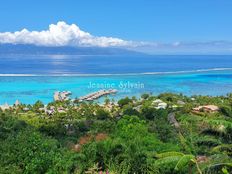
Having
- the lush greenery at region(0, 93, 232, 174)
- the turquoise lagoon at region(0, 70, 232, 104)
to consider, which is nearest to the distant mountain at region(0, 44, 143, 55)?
the turquoise lagoon at region(0, 70, 232, 104)

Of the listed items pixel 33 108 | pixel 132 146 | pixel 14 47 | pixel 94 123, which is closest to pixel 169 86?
pixel 33 108

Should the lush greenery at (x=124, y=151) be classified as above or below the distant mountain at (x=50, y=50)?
above

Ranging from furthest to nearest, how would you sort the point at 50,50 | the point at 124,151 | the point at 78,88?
the point at 50,50 → the point at 78,88 → the point at 124,151

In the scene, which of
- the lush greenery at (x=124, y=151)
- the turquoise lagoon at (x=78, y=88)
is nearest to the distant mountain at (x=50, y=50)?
the turquoise lagoon at (x=78, y=88)

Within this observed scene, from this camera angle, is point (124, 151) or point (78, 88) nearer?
point (124, 151)

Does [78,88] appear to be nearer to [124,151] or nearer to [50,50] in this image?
[124,151]

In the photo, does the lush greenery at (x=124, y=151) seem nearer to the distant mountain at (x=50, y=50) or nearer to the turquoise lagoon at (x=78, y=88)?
the turquoise lagoon at (x=78, y=88)

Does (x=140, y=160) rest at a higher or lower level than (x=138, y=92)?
higher

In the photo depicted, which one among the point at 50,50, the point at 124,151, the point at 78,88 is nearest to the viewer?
the point at 124,151

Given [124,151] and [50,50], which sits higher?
[124,151]

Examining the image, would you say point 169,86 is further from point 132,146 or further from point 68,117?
point 132,146

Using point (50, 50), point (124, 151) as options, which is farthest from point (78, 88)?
point (50, 50)
